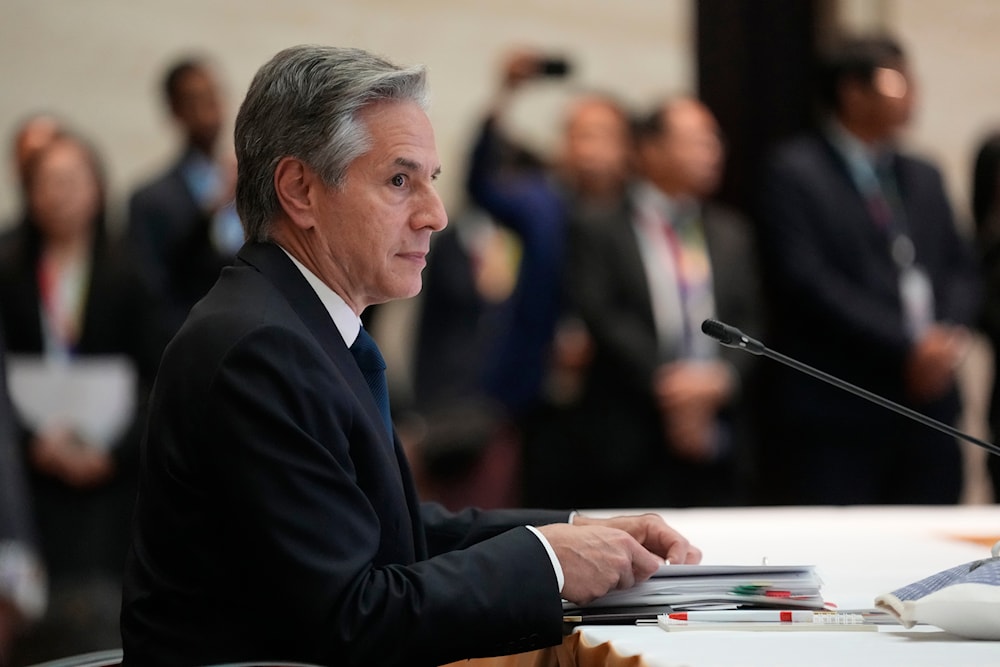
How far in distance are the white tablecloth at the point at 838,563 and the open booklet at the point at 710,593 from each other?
52mm

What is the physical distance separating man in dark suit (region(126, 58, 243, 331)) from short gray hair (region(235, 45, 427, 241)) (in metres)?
3.11

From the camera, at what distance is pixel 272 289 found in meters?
2.14

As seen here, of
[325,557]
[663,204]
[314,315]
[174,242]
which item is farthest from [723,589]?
[174,242]

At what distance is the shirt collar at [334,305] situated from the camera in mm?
2256

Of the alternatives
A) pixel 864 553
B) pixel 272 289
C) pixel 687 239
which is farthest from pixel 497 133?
pixel 272 289

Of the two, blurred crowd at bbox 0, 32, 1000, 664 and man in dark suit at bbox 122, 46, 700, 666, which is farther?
blurred crowd at bbox 0, 32, 1000, 664

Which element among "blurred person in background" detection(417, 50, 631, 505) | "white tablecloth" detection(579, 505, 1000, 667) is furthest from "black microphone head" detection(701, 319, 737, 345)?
"blurred person in background" detection(417, 50, 631, 505)

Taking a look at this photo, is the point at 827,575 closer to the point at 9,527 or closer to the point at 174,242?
the point at 9,527

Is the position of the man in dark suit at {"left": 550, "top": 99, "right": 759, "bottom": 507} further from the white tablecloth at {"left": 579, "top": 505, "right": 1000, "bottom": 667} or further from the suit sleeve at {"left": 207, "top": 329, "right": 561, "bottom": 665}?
the suit sleeve at {"left": 207, "top": 329, "right": 561, "bottom": 665}

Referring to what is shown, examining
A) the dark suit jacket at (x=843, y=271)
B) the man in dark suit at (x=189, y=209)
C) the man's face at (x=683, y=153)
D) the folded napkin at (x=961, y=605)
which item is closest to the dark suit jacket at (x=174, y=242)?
the man in dark suit at (x=189, y=209)

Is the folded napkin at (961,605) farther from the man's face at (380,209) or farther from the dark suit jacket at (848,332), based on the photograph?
the dark suit jacket at (848,332)

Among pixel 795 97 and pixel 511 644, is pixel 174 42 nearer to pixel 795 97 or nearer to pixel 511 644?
pixel 795 97

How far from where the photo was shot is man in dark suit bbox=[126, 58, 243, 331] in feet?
17.8

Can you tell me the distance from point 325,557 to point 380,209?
593 millimetres
